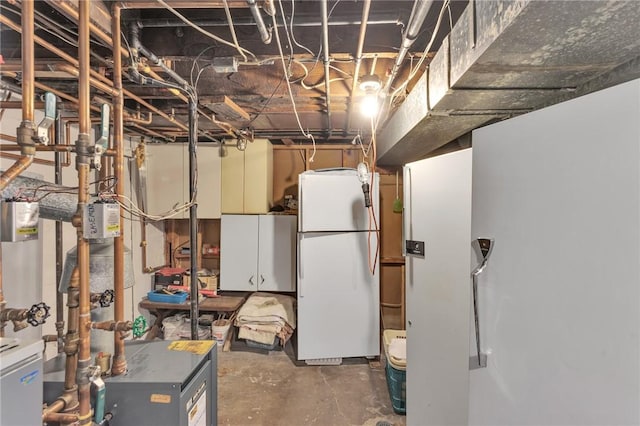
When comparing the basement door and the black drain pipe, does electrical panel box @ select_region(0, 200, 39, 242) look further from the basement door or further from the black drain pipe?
the basement door

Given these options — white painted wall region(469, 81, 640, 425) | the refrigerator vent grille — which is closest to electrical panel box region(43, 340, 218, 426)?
white painted wall region(469, 81, 640, 425)

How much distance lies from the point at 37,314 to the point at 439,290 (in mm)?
1731

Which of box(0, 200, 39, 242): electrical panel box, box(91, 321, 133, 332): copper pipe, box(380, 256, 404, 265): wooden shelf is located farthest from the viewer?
box(380, 256, 404, 265): wooden shelf

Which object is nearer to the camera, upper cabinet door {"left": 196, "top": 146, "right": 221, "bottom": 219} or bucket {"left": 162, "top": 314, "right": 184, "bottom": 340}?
bucket {"left": 162, "top": 314, "right": 184, "bottom": 340}

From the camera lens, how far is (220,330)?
9.45ft

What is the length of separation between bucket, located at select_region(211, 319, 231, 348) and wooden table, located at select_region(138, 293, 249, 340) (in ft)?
0.41

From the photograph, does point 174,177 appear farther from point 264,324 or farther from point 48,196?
point 48,196

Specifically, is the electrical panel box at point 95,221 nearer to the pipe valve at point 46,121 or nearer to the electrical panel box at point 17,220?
the electrical panel box at point 17,220

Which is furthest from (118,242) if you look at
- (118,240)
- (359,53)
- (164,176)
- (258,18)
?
(164,176)

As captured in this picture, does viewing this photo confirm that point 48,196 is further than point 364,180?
No

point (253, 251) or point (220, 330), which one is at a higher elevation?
point (253, 251)

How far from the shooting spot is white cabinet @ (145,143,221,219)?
Answer: 10.3 ft

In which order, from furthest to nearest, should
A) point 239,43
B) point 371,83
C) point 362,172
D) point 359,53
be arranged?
point 362,172, point 371,83, point 239,43, point 359,53

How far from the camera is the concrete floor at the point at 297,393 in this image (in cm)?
212
